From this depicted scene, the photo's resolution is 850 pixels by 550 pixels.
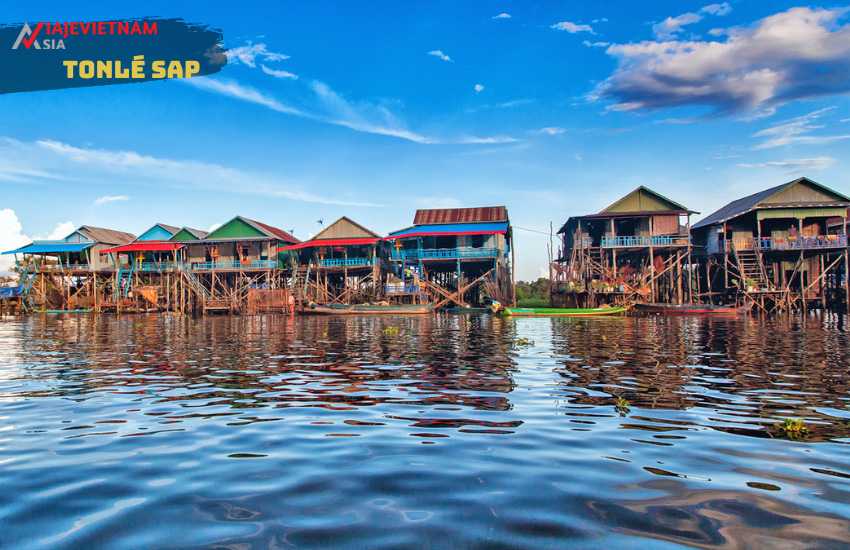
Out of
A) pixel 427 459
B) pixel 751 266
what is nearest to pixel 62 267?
pixel 427 459

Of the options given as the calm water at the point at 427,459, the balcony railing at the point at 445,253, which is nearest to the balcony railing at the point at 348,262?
the balcony railing at the point at 445,253

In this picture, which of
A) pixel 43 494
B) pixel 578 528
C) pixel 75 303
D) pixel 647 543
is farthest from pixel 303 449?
pixel 75 303

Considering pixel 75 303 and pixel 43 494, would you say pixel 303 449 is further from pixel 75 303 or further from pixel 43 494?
pixel 75 303

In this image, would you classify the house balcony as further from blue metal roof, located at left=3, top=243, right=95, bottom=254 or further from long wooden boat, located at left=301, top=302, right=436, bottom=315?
long wooden boat, located at left=301, top=302, right=436, bottom=315

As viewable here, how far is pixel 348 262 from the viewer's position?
41.6 m

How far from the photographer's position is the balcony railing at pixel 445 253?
39.3m

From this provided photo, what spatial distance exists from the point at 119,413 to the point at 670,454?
6118 mm

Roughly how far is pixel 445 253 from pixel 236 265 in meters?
17.9

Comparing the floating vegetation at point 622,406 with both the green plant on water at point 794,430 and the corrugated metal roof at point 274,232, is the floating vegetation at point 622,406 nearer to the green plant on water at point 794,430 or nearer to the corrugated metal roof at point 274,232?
the green plant on water at point 794,430

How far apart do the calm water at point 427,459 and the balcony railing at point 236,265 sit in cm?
3444

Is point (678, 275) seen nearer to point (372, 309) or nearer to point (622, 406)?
point (372, 309)

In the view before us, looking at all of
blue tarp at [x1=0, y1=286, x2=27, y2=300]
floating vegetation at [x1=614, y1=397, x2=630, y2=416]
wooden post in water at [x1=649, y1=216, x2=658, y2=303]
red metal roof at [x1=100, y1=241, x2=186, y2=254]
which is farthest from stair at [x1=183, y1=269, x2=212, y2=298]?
floating vegetation at [x1=614, y1=397, x2=630, y2=416]

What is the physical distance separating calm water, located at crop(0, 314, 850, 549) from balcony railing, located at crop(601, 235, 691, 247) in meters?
28.7

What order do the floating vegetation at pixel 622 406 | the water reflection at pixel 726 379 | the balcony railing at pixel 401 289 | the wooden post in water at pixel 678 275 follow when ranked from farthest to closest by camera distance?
the balcony railing at pixel 401 289 → the wooden post in water at pixel 678 275 → the floating vegetation at pixel 622 406 → the water reflection at pixel 726 379
